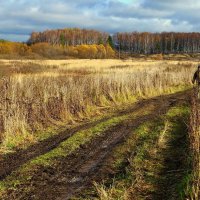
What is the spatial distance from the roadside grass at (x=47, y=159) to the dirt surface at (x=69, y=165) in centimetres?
12

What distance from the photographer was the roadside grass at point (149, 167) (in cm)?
552

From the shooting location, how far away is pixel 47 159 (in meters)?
7.33

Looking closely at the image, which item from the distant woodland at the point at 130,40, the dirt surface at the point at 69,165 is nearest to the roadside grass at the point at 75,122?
the dirt surface at the point at 69,165

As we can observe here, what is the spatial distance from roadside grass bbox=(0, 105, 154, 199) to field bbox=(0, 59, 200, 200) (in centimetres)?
2

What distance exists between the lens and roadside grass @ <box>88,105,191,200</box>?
18.1 ft

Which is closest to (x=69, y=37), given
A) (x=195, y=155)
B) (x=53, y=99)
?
(x=53, y=99)

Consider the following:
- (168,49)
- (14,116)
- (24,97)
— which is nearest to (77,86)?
(24,97)

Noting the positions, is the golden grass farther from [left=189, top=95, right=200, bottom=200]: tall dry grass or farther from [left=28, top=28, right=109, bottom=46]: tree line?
[left=28, top=28, right=109, bottom=46]: tree line

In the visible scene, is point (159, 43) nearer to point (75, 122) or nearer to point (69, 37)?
point (69, 37)

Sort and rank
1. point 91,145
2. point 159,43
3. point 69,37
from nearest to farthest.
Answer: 1. point 91,145
2. point 159,43
3. point 69,37

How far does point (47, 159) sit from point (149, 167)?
1.92 metres

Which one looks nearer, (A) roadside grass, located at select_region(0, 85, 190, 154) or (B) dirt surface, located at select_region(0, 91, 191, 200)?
(B) dirt surface, located at select_region(0, 91, 191, 200)

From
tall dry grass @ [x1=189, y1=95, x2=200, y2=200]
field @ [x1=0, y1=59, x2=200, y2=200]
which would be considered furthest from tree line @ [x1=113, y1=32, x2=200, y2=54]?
tall dry grass @ [x1=189, y1=95, x2=200, y2=200]

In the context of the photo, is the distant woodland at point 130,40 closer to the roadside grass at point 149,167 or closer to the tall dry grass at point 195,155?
the roadside grass at point 149,167
